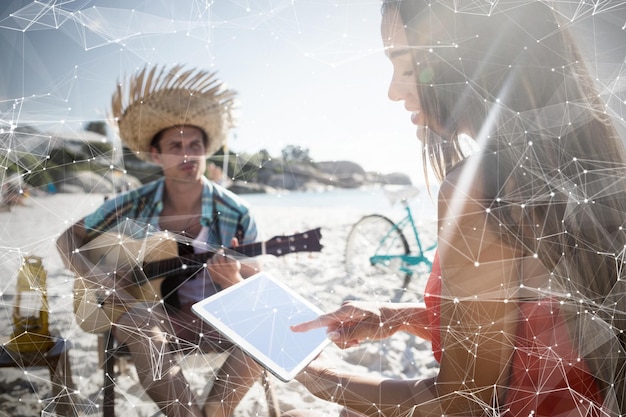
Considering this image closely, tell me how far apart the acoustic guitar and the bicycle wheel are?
0.76 m

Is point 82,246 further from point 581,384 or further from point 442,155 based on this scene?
point 581,384

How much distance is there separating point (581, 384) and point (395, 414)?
29 centimetres

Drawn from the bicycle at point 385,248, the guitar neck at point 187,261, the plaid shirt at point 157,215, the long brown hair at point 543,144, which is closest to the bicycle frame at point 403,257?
the bicycle at point 385,248

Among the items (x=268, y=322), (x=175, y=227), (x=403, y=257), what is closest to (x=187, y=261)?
(x=175, y=227)

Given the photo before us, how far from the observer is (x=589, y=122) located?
52cm

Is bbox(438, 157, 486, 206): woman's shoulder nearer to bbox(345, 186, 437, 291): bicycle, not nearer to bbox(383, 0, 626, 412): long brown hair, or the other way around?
bbox(383, 0, 626, 412): long brown hair

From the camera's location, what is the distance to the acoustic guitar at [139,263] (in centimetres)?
62

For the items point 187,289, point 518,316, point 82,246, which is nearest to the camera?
point 518,316

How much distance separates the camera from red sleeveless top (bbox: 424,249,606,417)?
49 centimetres

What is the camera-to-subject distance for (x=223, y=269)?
780 mm

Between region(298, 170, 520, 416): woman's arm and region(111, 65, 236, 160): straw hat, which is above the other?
region(111, 65, 236, 160): straw hat

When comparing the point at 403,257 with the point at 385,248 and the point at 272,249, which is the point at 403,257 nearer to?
the point at 385,248

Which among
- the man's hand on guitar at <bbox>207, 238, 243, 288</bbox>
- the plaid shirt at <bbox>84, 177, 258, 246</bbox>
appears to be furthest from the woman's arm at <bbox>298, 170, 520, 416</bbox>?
the plaid shirt at <bbox>84, 177, 258, 246</bbox>

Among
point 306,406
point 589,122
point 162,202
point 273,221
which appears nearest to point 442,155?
point 589,122
